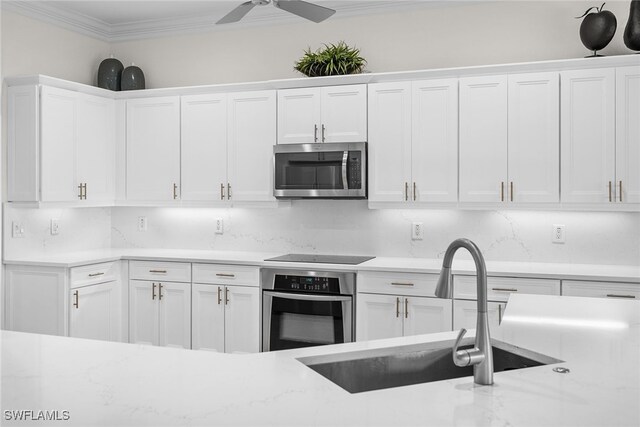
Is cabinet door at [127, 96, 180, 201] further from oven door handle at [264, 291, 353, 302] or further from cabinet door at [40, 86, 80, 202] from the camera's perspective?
oven door handle at [264, 291, 353, 302]

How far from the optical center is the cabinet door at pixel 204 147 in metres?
4.51

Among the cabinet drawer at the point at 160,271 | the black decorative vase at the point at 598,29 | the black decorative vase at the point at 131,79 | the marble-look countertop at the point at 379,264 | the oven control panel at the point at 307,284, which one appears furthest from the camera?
the black decorative vase at the point at 131,79

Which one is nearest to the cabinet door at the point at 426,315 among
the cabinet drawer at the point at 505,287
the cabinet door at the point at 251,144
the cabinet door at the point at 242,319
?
the cabinet drawer at the point at 505,287

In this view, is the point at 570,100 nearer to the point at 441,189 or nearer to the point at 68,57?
the point at 441,189

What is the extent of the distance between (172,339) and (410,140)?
7.62 feet

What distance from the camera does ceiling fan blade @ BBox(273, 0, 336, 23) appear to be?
8.60 feet

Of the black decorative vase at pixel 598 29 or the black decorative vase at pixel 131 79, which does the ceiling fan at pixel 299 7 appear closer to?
the black decorative vase at pixel 598 29

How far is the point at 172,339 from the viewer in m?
4.40

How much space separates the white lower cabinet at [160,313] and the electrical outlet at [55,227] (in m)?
0.73

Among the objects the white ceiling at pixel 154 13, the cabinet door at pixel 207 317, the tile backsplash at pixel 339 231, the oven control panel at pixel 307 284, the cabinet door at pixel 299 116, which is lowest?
the cabinet door at pixel 207 317

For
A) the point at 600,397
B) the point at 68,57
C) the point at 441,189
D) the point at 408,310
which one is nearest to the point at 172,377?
the point at 600,397

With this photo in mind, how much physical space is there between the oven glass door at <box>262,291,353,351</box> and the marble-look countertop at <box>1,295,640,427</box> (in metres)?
2.07

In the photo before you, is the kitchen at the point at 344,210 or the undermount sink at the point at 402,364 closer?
the undermount sink at the point at 402,364

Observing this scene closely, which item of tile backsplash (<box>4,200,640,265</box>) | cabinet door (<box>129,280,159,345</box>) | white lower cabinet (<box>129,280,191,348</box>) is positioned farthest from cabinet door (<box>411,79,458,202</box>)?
cabinet door (<box>129,280,159,345</box>)
